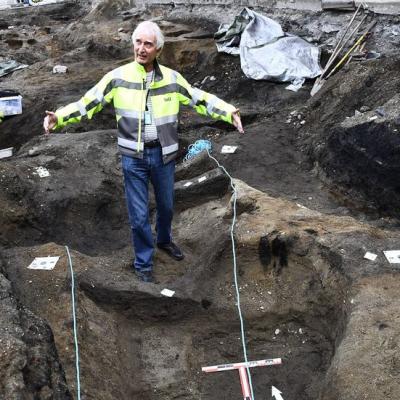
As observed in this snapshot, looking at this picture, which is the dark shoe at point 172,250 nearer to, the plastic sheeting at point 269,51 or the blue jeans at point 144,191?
the blue jeans at point 144,191

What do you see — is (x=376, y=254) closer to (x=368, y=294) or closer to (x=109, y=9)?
(x=368, y=294)

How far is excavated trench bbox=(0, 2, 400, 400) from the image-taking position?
379 cm

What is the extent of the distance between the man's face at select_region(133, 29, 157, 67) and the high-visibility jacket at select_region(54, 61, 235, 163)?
92mm

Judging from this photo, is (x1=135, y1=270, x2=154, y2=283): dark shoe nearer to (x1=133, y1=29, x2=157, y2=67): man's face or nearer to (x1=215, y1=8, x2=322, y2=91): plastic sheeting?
(x1=133, y1=29, x2=157, y2=67): man's face

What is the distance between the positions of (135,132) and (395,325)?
246 centimetres

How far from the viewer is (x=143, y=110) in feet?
14.1

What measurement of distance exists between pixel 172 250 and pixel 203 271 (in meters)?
0.51

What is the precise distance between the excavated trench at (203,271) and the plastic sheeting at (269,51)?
2.09 m

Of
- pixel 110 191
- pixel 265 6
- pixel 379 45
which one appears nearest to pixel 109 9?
pixel 265 6

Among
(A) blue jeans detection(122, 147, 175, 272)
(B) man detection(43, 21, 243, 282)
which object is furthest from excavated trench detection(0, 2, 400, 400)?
(B) man detection(43, 21, 243, 282)

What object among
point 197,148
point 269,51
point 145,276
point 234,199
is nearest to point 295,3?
point 269,51

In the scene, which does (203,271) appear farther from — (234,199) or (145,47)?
(145,47)

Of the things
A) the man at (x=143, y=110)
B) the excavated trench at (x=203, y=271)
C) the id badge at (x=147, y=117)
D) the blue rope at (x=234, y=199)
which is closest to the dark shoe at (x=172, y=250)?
the excavated trench at (x=203, y=271)

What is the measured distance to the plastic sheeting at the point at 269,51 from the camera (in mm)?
10188
